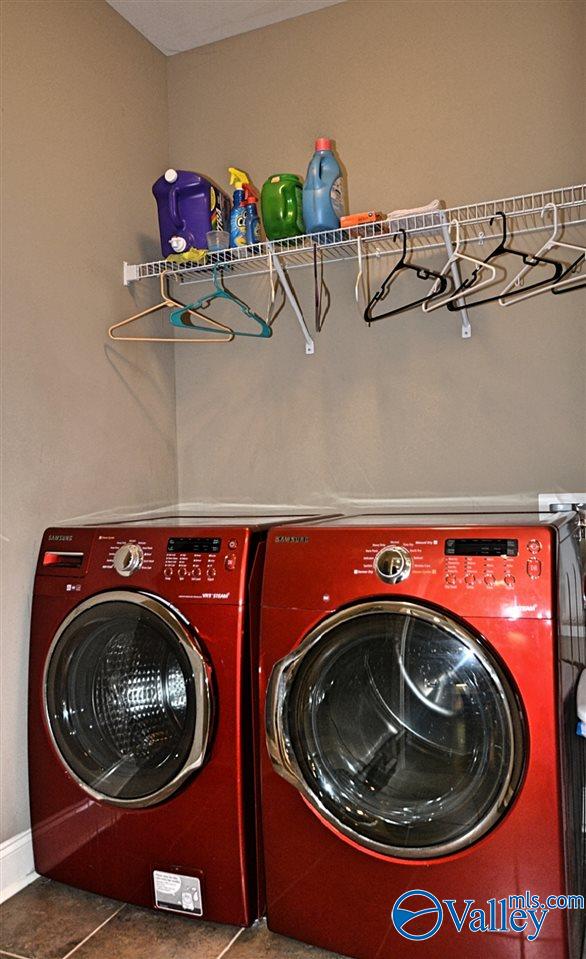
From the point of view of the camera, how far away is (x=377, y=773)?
1.64m

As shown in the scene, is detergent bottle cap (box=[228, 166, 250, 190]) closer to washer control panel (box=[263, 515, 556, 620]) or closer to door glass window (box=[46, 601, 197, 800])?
washer control panel (box=[263, 515, 556, 620])

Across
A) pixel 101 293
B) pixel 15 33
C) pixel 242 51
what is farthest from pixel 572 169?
pixel 15 33

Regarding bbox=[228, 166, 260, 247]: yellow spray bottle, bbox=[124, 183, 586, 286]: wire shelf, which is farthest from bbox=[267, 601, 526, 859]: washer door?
bbox=[228, 166, 260, 247]: yellow spray bottle

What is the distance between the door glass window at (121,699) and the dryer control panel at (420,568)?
0.34m

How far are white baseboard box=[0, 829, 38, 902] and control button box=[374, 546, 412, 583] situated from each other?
124cm

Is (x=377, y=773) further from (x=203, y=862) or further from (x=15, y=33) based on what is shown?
(x=15, y=33)

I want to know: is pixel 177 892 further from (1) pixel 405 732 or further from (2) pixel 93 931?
(1) pixel 405 732

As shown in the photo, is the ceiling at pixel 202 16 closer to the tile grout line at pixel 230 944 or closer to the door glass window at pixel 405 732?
the door glass window at pixel 405 732

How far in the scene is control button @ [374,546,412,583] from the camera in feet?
5.19

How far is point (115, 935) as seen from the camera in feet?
5.79

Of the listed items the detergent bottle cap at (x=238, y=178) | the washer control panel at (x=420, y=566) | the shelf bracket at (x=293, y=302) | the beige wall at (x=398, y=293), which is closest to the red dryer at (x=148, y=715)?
the washer control panel at (x=420, y=566)

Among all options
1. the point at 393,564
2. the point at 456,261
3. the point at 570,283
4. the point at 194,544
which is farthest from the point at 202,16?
the point at 393,564

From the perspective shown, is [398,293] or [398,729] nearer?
[398,729]

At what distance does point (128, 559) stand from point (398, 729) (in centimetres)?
77
